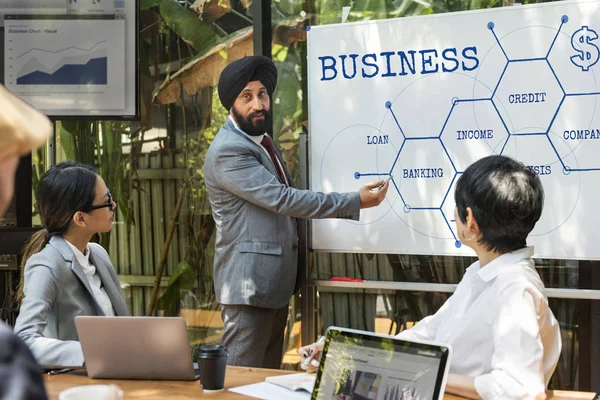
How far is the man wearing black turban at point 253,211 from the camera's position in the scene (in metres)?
3.64

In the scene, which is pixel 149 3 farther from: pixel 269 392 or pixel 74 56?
pixel 269 392

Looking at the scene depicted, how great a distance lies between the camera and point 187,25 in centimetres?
477

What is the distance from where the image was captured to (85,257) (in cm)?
281

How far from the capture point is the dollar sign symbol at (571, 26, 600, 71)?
3459 millimetres

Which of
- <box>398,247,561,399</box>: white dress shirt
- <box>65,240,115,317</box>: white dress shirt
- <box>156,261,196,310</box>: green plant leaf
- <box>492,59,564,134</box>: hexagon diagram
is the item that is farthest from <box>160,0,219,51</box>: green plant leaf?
<box>398,247,561,399</box>: white dress shirt

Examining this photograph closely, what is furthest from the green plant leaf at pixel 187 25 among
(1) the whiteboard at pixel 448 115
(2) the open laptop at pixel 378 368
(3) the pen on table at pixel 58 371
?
(2) the open laptop at pixel 378 368

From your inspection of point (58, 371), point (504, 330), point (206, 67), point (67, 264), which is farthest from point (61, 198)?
point (206, 67)

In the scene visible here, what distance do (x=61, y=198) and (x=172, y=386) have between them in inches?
35.3

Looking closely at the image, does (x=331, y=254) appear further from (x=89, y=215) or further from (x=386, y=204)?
(x=89, y=215)

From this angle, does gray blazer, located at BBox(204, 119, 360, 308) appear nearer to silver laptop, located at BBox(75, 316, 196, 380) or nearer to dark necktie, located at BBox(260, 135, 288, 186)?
dark necktie, located at BBox(260, 135, 288, 186)

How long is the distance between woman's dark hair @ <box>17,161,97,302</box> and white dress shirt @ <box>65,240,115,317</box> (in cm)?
8

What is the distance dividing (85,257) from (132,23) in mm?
2031

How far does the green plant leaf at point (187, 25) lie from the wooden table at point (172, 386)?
273cm

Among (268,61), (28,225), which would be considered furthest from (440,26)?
(28,225)
